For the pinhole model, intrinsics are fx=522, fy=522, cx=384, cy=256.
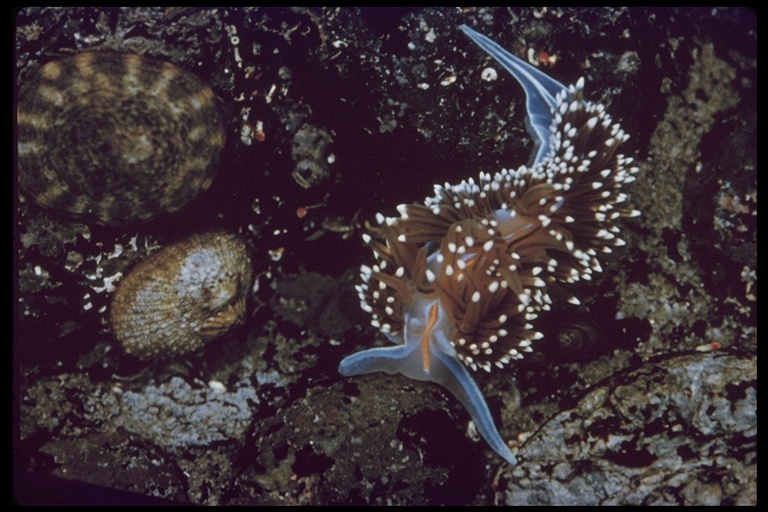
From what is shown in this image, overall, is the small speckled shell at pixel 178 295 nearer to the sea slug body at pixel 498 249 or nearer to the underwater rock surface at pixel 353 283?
the underwater rock surface at pixel 353 283

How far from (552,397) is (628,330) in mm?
679

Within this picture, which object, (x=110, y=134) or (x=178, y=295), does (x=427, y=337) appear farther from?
(x=110, y=134)

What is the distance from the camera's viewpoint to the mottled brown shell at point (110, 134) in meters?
2.79

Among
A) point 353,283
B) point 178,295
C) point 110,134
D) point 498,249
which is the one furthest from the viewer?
point 353,283

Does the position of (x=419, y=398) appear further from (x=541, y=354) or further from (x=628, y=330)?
(x=628, y=330)

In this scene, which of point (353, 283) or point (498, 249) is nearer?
point (498, 249)

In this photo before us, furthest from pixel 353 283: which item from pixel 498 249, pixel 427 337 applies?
pixel 498 249

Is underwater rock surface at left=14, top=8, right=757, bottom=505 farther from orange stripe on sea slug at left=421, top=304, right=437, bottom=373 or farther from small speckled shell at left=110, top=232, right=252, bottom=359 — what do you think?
orange stripe on sea slug at left=421, top=304, right=437, bottom=373

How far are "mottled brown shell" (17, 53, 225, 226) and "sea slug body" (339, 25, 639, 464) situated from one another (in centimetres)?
127

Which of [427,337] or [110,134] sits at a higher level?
[110,134]

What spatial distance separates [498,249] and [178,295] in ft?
6.65

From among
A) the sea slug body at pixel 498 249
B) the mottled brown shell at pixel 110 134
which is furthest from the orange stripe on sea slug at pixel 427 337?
the mottled brown shell at pixel 110 134

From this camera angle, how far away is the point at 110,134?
109 inches

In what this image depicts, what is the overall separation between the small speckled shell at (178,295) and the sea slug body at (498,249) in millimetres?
883
